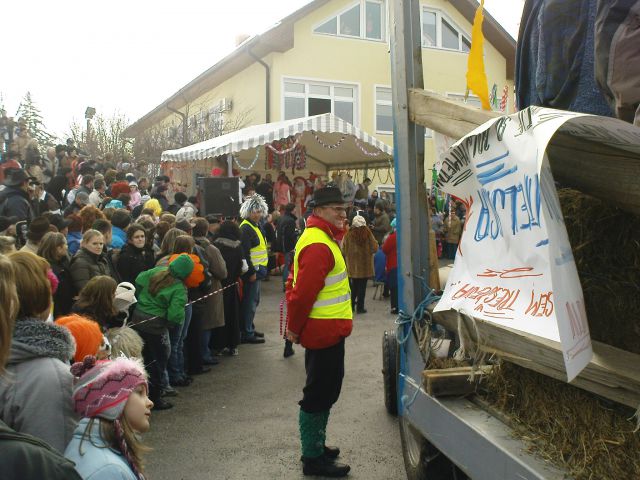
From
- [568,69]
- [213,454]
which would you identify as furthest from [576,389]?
[213,454]

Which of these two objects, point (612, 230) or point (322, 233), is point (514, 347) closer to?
point (612, 230)

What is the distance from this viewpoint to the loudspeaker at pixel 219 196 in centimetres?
1277

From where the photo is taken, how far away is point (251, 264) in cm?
887

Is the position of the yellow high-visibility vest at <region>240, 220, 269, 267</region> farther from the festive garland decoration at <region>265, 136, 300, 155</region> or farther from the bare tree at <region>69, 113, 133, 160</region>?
the bare tree at <region>69, 113, 133, 160</region>

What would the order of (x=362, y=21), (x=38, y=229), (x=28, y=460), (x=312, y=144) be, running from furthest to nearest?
1. (x=362, y=21)
2. (x=312, y=144)
3. (x=38, y=229)
4. (x=28, y=460)

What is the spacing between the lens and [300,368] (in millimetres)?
7707

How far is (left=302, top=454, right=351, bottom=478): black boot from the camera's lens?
183 inches

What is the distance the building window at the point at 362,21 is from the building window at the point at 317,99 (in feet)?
6.33

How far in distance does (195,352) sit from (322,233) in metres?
3.57

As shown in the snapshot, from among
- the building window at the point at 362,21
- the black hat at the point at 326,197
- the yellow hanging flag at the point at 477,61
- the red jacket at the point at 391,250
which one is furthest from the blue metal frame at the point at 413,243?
the building window at the point at 362,21

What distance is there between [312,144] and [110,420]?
50.6 ft

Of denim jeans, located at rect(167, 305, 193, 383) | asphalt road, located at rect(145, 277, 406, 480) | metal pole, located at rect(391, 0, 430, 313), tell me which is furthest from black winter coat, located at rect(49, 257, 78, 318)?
metal pole, located at rect(391, 0, 430, 313)

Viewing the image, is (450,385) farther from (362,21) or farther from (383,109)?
(362,21)

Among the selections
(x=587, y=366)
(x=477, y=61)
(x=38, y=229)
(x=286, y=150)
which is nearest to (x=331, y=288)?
(x=477, y=61)
